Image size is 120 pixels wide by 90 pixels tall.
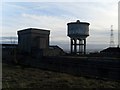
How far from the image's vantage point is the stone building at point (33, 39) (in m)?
37.7

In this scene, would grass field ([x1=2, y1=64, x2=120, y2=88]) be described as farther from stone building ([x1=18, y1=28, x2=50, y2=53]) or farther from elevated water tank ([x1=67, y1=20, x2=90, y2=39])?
stone building ([x1=18, y1=28, x2=50, y2=53])

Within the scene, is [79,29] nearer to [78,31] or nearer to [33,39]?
[78,31]

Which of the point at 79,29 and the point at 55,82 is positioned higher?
the point at 79,29

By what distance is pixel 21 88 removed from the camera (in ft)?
36.4

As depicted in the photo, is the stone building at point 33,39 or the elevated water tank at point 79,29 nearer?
the elevated water tank at point 79,29

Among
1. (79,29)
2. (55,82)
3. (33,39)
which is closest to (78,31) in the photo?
(79,29)

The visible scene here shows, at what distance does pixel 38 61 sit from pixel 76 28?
8.72 meters

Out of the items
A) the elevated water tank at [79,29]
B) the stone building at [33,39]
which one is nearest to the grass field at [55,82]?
the elevated water tank at [79,29]

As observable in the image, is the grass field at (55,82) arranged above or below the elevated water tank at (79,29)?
below

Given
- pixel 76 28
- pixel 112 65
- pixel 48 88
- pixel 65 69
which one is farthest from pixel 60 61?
pixel 48 88

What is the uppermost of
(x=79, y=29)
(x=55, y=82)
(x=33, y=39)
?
(x=79, y=29)

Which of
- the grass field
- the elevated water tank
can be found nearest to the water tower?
the elevated water tank

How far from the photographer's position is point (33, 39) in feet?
127

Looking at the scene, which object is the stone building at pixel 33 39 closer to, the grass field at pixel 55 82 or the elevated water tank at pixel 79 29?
the elevated water tank at pixel 79 29
